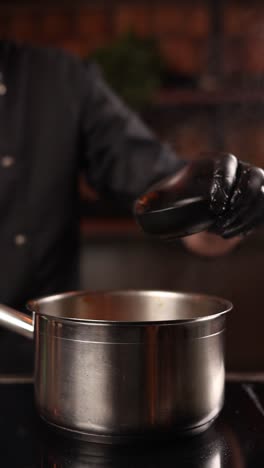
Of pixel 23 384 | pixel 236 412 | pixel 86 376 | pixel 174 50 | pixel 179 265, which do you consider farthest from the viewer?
pixel 174 50

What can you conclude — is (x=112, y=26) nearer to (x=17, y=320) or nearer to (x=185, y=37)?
(x=185, y=37)

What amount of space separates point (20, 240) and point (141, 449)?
79 centimetres

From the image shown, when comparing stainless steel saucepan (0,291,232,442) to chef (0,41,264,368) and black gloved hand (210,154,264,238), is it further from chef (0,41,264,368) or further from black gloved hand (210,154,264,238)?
chef (0,41,264,368)

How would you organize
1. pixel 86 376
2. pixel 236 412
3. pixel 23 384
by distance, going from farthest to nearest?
pixel 23 384, pixel 236 412, pixel 86 376

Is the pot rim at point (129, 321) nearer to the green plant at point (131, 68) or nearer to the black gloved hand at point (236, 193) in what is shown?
the black gloved hand at point (236, 193)

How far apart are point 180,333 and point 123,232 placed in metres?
1.62

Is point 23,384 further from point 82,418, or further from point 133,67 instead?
point 133,67

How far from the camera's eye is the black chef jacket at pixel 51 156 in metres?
1.32

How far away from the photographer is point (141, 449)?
23.7 inches

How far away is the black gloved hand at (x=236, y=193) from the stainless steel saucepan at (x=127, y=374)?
0.40ft

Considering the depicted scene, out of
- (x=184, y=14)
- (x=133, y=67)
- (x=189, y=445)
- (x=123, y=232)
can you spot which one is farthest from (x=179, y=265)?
(x=189, y=445)

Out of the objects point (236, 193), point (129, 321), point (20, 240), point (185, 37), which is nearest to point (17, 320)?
point (129, 321)

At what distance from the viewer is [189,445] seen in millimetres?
613

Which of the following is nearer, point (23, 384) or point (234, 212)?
point (234, 212)
